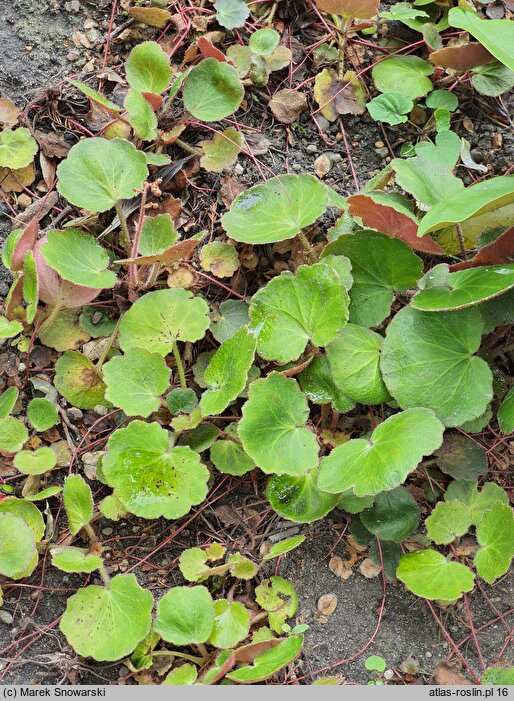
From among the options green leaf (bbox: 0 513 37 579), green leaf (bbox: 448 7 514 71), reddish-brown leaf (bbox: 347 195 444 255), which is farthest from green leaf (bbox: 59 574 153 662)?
green leaf (bbox: 448 7 514 71)

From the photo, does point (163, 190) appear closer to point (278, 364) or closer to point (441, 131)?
point (278, 364)

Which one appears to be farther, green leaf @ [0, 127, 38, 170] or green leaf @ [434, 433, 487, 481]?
green leaf @ [0, 127, 38, 170]

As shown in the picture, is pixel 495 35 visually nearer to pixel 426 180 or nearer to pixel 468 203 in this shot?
pixel 426 180

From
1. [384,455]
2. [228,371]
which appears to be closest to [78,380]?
[228,371]

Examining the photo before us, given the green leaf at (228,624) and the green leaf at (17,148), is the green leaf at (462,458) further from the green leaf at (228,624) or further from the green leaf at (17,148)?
the green leaf at (17,148)

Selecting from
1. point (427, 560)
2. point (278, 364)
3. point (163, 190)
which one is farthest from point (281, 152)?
point (427, 560)

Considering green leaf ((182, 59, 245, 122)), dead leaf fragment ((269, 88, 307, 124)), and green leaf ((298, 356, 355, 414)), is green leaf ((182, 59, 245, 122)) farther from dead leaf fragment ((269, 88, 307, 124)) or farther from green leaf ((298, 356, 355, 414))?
green leaf ((298, 356, 355, 414))
